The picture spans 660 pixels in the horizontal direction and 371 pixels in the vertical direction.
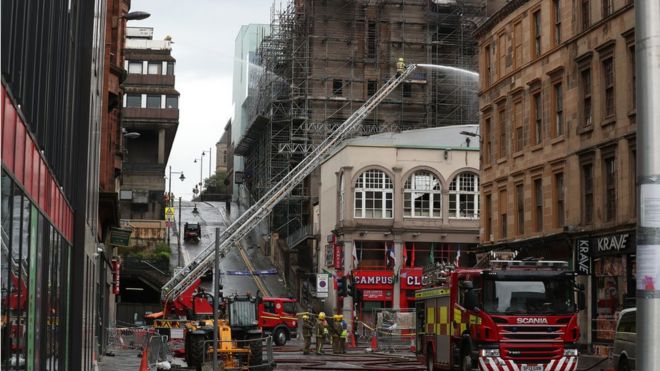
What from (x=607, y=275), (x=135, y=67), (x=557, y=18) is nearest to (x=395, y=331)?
(x=607, y=275)

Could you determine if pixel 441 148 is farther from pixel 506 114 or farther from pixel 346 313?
pixel 506 114

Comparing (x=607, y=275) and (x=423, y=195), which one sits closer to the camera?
(x=607, y=275)

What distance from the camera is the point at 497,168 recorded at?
47.9 metres

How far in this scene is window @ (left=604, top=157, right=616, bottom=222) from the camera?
36.5m

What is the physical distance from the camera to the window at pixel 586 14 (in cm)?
3906

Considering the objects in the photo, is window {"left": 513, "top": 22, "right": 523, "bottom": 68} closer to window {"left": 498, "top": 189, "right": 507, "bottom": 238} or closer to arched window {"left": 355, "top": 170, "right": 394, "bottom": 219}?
window {"left": 498, "top": 189, "right": 507, "bottom": 238}

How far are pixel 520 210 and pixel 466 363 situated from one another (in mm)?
20325

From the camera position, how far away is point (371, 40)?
9156 centimetres

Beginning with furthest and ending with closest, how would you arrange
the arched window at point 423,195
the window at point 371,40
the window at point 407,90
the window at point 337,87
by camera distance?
the window at point 407,90 → the window at point 371,40 → the window at point 337,87 → the arched window at point 423,195

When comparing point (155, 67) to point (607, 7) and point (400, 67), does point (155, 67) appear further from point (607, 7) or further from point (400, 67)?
point (607, 7)

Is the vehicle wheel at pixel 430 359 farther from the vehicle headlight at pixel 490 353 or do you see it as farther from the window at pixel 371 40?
the window at pixel 371 40

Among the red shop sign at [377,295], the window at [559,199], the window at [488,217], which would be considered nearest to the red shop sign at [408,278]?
Result: the red shop sign at [377,295]

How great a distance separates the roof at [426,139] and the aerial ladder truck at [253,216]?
3576 millimetres

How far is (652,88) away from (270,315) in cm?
4800
